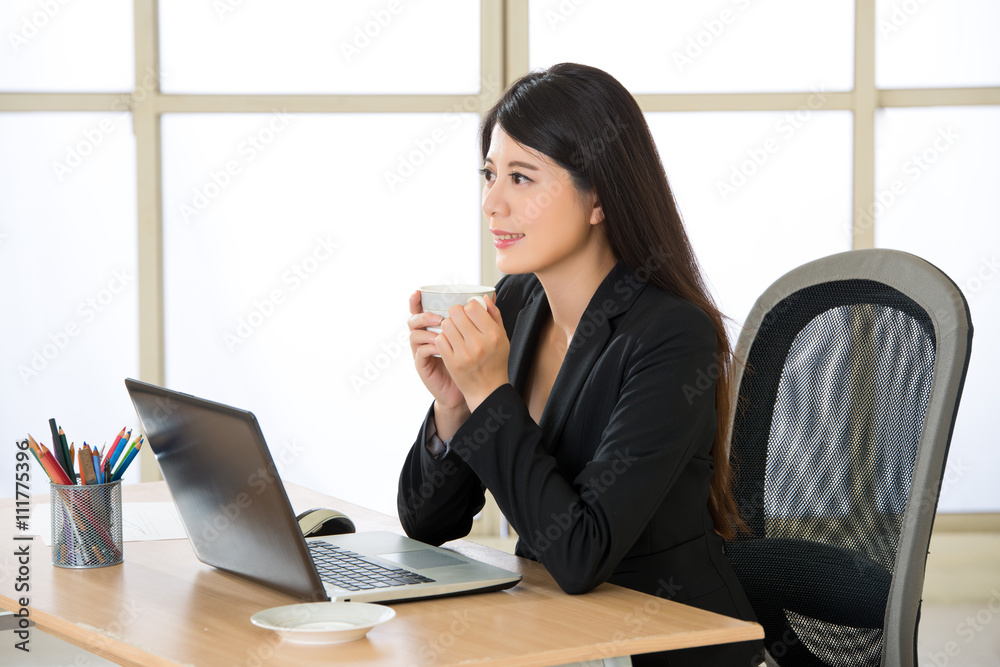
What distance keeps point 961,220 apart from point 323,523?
304 cm

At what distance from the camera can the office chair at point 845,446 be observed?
1.32m

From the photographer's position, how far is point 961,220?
12.4ft

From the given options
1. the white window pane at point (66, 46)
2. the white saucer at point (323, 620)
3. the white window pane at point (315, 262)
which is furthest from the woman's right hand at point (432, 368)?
the white window pane at point (66, 46)

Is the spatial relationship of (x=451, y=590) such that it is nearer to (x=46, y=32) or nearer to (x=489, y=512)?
(x=489, y=512)

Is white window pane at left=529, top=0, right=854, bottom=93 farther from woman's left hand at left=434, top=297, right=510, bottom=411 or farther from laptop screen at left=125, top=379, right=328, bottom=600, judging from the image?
laptop screen at left=125, top=379, right=328, bottom=600

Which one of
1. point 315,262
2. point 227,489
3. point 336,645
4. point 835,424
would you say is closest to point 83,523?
point 227,489

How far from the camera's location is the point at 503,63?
11.9 feet

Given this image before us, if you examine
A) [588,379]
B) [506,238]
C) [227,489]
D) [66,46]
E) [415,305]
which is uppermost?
[66,46]

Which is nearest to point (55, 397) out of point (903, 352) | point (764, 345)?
point (764, 345)

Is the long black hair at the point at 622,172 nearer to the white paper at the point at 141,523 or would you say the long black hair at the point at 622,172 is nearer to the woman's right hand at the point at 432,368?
the woman's right hand at the point at 432,368

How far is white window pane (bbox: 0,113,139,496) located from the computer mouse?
236 centimetres

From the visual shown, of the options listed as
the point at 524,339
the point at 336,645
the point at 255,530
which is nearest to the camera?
the point at 336,645

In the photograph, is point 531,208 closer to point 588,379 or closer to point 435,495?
point 588,379

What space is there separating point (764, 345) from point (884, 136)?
2425 millimetres
